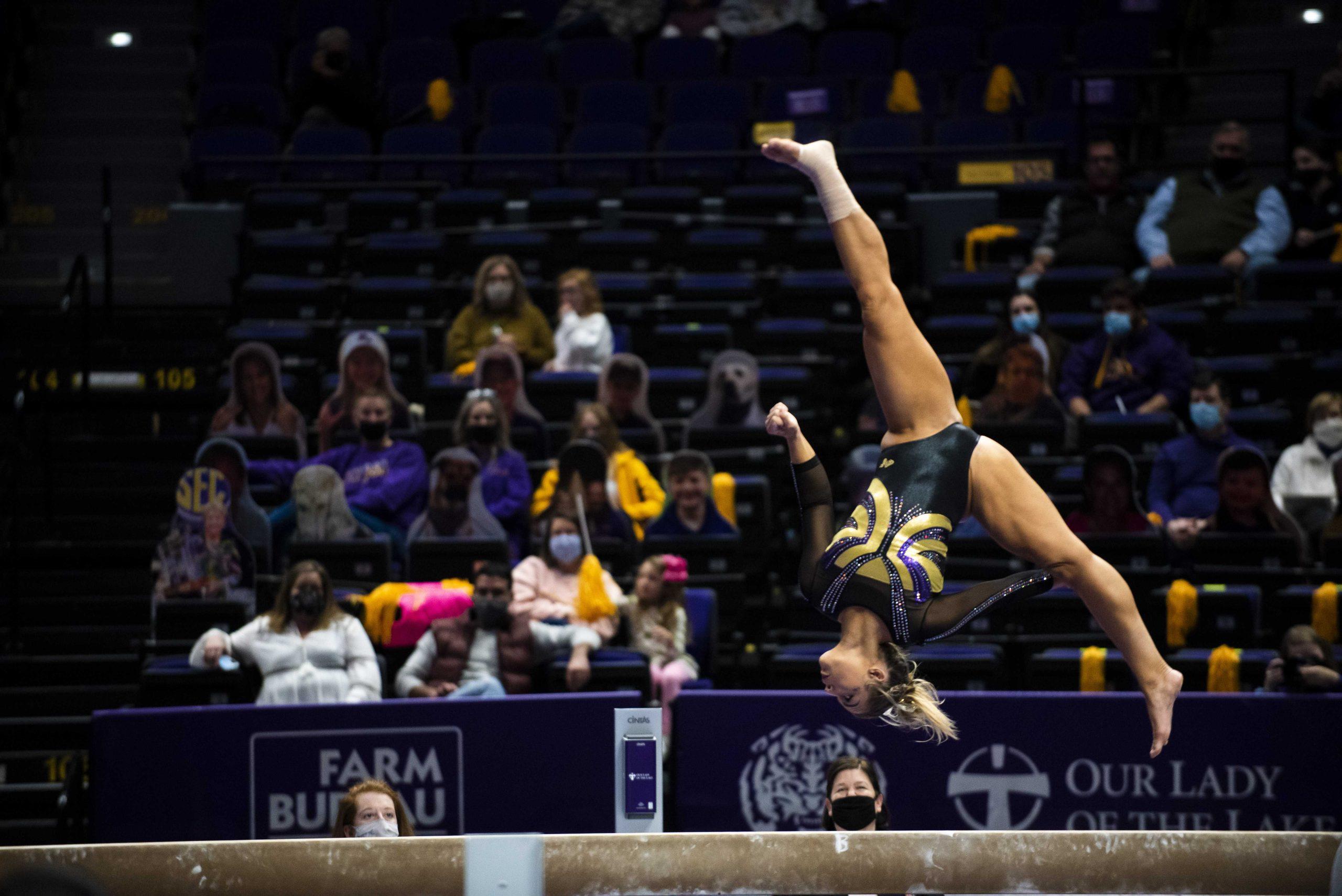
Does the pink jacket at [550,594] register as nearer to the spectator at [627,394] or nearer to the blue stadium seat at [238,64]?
the spectator at [627,394]

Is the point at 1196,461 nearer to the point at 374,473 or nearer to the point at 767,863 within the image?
the point at 374,473

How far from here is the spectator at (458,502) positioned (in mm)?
7820

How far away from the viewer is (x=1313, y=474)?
8.11 metres


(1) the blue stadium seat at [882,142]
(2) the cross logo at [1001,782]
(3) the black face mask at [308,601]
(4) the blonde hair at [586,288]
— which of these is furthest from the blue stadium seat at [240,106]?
(2) the cross logo at [1001,782]

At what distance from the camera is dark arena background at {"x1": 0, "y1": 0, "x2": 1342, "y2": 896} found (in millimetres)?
6250

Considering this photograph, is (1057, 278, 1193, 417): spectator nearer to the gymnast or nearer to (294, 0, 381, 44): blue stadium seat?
the gymnast

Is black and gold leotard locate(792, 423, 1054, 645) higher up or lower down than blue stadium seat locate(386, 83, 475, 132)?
lower down

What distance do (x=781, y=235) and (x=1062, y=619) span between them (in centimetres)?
442

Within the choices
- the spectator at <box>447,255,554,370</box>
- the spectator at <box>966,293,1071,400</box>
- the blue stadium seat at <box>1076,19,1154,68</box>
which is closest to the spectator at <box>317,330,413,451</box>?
the spectator at <box>447,255,554,370</box>

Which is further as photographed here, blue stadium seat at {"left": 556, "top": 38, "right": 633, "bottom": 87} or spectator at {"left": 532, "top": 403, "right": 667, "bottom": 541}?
blue stadium seat at {"left": 556, "top": 38, "right": 633, "bottom": 87}

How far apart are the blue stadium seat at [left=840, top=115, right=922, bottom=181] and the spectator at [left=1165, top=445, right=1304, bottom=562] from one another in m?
4.61

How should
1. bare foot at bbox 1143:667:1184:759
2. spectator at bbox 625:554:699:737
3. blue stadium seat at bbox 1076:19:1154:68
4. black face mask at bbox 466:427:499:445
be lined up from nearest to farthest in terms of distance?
bare foot at bbox 1143:667:1184:759
spectator at bbox 625:554:699:737
black face mask at bbox 466:427:499:445
blue stadium seat at bbox 1076:19:1154:68

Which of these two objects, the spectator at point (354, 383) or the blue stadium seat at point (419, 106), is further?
the blue stadium seat at point (419, 106)

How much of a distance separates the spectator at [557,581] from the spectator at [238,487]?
1383 millimetres
